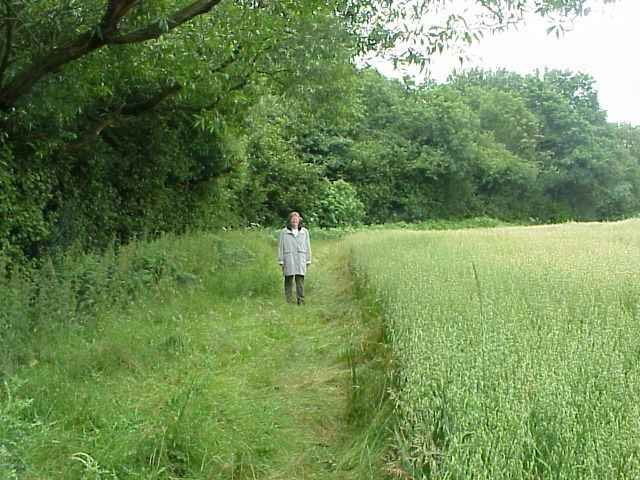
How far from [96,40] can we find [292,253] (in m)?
5.07

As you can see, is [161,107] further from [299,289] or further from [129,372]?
[129,372]

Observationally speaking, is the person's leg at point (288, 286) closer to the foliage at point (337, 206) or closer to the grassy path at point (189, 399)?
the grassy path at point (189, 399)

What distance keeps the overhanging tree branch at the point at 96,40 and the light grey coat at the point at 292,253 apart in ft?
15.1

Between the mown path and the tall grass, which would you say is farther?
the mown path

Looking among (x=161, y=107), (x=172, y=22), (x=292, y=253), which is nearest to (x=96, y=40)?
(x=172, y=22)

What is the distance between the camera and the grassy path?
405 cm

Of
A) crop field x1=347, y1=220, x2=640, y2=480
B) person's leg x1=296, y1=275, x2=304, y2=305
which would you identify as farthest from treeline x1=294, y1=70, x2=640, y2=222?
crop field x1=347, y1=220, x2=640, y2=480

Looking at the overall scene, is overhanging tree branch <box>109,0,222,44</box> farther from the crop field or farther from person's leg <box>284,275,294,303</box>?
person's leg <box>284,275,294,303</box>

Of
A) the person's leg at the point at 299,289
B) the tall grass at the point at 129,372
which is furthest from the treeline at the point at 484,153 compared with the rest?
the tall grass at the point at 129,372

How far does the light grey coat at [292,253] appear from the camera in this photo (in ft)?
34.4

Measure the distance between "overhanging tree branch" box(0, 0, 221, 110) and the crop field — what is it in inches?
135

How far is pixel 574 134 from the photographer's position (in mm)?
43562

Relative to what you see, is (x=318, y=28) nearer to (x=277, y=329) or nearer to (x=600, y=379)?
(x=277, y=329)

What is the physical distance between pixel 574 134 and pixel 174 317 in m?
41.5
